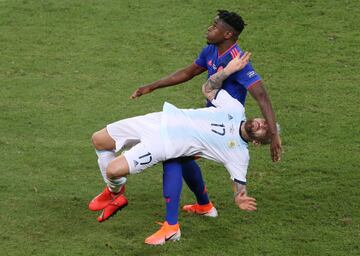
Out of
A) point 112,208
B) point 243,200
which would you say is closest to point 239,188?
point 243,200

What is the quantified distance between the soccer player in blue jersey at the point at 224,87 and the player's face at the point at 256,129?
84 millimetres

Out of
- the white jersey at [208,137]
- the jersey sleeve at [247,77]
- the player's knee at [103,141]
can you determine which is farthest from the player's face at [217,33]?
the player's knee at [103,141]

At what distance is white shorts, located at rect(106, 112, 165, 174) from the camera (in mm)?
7320

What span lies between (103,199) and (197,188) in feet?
2.85

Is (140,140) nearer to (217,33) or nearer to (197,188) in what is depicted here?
(197,188)

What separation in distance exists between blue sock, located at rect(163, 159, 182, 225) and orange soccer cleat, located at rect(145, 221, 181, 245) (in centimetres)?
5

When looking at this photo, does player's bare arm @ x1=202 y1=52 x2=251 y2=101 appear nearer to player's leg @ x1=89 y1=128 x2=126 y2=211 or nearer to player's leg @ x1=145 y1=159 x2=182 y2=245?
player's leg @ x1=145 y1=159 x2=182 y2=245

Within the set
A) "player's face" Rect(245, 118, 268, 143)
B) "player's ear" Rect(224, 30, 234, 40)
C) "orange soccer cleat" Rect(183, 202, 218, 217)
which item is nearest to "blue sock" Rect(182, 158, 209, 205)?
Result: "orange soccer cleat" Rect(183, 202, 218, 217)

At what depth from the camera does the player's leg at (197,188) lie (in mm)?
7844

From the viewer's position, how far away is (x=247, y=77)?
7.55 meters

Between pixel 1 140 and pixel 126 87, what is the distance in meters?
2.08

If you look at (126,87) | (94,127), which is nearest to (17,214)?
(94,127)

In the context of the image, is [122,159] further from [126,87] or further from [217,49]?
[126,87]

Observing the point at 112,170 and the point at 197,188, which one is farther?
the point at 197,188
